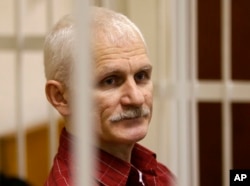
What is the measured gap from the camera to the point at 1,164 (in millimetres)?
1794

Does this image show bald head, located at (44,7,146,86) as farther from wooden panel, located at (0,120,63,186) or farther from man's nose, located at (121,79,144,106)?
wooden panel, located at (0,120,63,186)

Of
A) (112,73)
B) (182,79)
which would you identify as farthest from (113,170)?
(182,79)

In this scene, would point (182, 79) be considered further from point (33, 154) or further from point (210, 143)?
point (33, 154)

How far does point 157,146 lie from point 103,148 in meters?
0.53

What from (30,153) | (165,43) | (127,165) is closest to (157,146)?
(165,43)

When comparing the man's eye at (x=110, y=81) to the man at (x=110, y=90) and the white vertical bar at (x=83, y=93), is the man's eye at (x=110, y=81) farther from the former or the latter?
the white vertical bar at (x=83, y=93)

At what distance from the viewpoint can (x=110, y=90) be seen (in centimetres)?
68

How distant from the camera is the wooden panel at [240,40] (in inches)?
66.8

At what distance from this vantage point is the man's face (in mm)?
681

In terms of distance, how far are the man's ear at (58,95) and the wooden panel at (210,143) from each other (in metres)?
0.98

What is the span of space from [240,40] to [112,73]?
1065 millimetres

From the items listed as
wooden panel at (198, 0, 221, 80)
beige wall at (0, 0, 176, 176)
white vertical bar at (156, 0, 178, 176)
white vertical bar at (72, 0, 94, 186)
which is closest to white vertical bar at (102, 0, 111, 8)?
beige wall at (0, 0, 176, 176)

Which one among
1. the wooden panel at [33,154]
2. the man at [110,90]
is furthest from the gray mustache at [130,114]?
the wooden panel at [33,154]

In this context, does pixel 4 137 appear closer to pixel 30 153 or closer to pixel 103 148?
pixel 30 153
